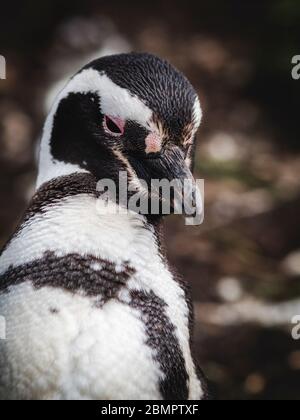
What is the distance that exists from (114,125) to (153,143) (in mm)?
133

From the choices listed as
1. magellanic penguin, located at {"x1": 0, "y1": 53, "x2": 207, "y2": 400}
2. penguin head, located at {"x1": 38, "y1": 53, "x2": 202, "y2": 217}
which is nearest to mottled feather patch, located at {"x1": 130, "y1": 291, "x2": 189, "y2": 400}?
magellanic penguin, located at {"x1": 0, "y1": 53, "x2": 207, "y2": 400}

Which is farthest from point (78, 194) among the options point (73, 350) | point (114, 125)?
point (73, 350)

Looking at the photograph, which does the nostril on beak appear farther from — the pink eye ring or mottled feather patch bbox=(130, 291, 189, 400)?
mottled feather patch bbox=(130, 291, 189, 400)

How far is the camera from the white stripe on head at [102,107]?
2.28m

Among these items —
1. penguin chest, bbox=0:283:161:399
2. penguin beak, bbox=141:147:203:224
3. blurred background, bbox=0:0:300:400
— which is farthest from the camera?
blurred background, bbox=0:0:300:400

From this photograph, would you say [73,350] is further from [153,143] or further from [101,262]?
[153,143]

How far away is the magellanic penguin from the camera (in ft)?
6.87

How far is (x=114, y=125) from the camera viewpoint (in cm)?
234

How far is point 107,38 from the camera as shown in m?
6.93

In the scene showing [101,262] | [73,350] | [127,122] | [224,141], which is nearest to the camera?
[73,350]

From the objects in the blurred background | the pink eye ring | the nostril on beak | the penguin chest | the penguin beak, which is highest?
the blurred background

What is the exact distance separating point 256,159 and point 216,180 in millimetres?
557

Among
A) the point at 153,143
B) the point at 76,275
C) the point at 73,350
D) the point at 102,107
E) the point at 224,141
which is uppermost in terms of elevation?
the point at 224,141

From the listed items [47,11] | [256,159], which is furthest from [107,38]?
[256,159]
